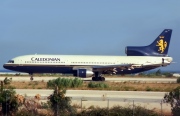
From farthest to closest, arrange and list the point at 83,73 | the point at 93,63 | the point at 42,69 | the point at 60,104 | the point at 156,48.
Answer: the point at 156,48, the point at 93,63, the point at 42,69, the point at 83,73, the point at 60,104

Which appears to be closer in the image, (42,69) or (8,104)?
(8,104)

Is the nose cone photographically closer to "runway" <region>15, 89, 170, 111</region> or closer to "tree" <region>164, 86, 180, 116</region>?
"runway" <region>15, 89, 170, 111</region>

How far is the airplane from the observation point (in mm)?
69750

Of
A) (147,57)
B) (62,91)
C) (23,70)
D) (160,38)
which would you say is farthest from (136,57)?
(62,91)

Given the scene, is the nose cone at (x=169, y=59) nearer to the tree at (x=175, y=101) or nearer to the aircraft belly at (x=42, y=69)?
the aircraft belly at (x=42, y=69)

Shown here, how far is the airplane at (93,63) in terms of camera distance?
229ft

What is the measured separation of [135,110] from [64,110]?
378 cm

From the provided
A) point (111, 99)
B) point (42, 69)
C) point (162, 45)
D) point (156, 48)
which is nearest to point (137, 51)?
point (156, 48)

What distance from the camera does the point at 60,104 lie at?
25547mm

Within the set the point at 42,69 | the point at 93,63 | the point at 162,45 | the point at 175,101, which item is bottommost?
the point at 175,101

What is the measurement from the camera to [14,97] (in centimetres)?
2564

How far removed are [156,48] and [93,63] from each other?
1386 centimetres

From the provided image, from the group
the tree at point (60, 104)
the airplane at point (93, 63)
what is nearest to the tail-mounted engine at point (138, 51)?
the airplane at point (93, 63)

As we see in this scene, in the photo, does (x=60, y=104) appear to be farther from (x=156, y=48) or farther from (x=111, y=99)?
(x=156, y=48)
